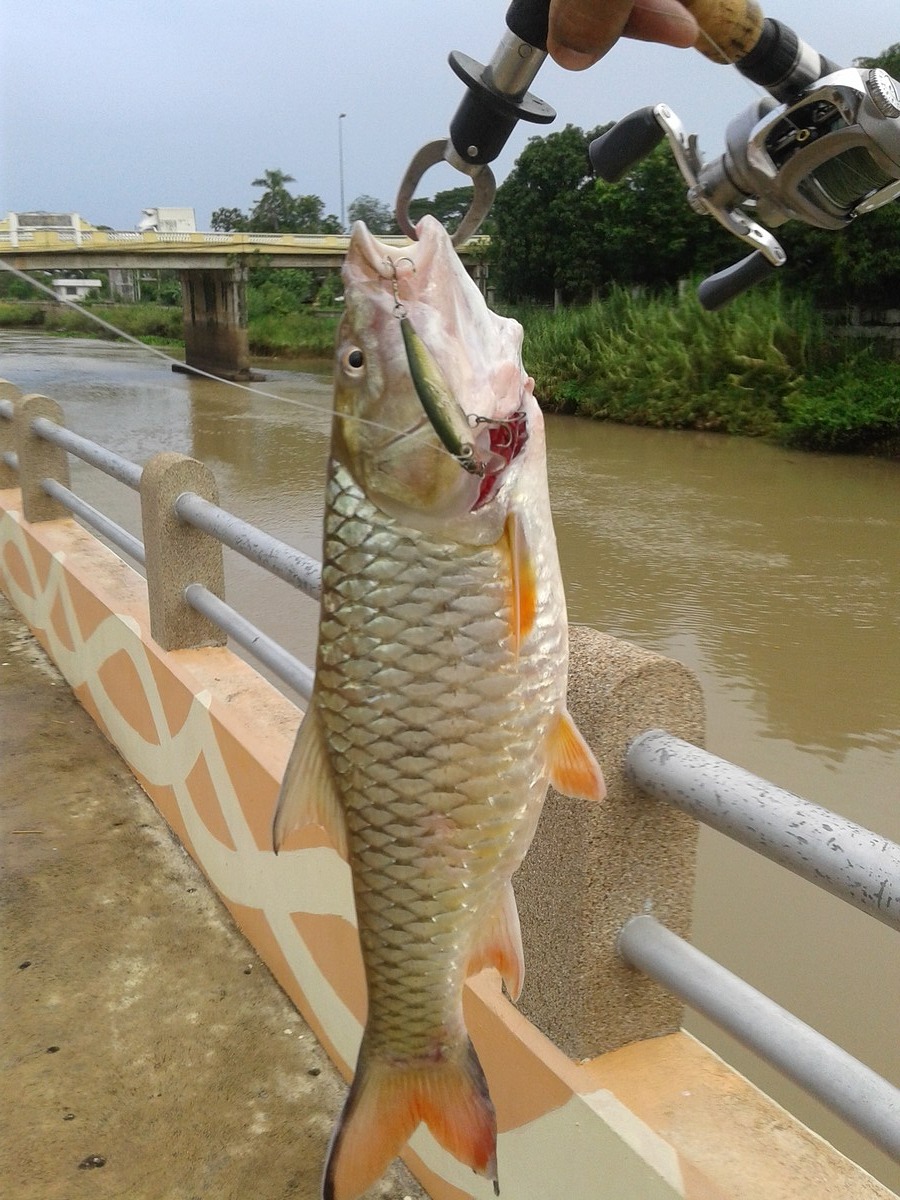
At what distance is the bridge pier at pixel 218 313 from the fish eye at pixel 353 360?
309cm

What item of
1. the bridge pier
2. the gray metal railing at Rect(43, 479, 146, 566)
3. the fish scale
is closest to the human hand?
the fish scale

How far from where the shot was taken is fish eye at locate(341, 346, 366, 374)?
89cm

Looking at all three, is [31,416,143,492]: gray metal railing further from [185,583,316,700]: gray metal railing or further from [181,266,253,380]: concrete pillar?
[181,266,253,380]: concrete pillar

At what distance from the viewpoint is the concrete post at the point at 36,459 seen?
4336 millimetres

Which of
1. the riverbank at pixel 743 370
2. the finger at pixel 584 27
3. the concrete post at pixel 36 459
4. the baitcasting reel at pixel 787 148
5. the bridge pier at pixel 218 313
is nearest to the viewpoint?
the finger at pixel 584 27

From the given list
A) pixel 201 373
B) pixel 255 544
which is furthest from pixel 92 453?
pixel 201 373

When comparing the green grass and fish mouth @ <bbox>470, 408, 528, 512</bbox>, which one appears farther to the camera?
the green grass

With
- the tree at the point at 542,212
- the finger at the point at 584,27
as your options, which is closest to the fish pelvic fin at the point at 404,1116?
the finger at the point at 584,27

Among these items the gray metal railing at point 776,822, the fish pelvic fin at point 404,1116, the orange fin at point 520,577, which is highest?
the orange fin at point 520,577

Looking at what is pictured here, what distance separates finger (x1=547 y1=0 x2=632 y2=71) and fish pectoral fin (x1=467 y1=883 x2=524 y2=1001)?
2.30ft

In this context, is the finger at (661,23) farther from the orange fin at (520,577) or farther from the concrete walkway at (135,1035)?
the concrete walkway at (135,1035)

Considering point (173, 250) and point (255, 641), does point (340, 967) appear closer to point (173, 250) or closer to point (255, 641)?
point (255, 641)

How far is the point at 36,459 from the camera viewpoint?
435 cm

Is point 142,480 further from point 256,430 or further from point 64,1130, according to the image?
point 256,430
